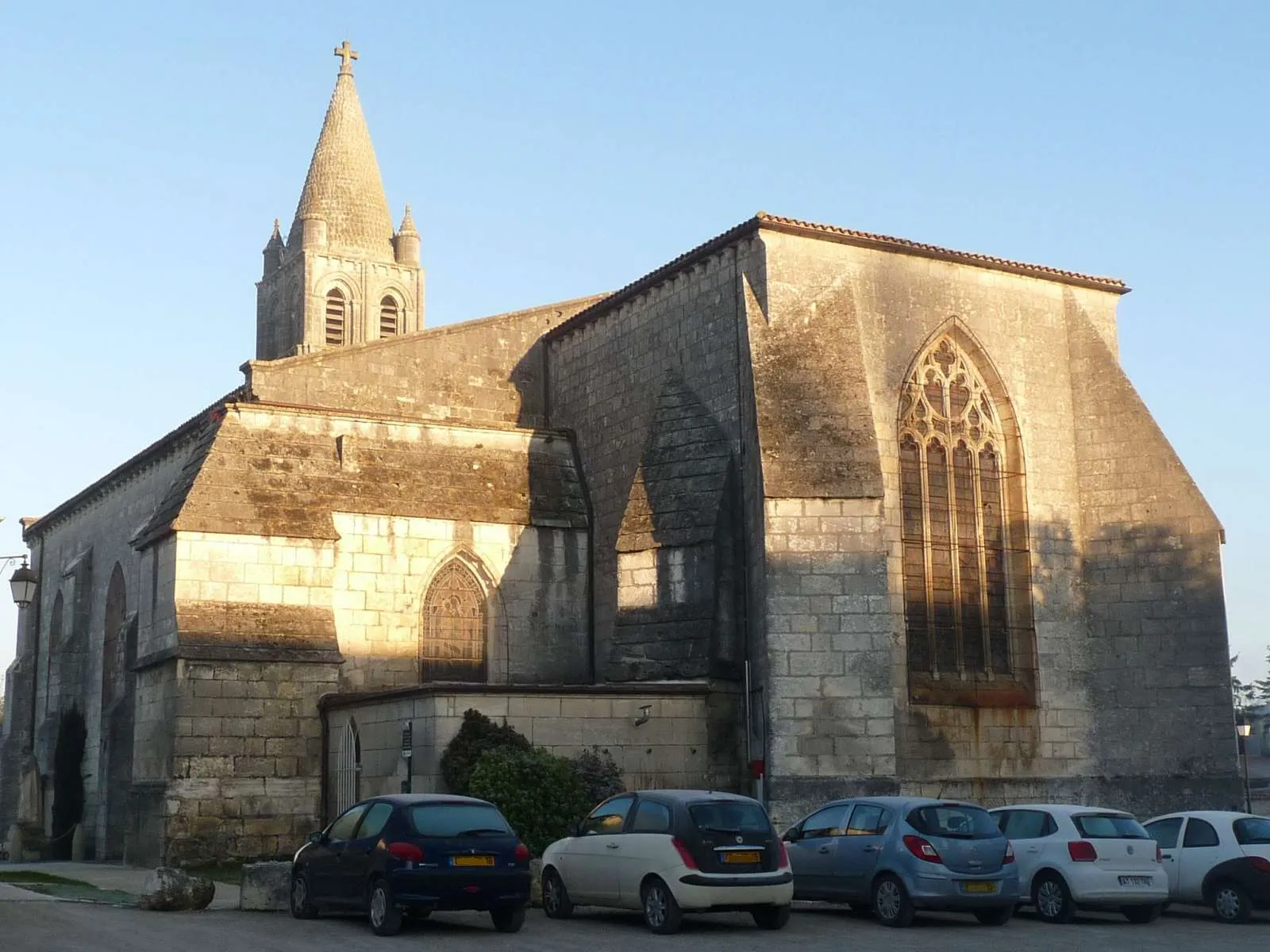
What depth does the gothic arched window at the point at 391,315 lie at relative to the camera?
5278 centimetres

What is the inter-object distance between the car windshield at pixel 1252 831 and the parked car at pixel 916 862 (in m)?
2.80

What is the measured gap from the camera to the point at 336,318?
51.7 m

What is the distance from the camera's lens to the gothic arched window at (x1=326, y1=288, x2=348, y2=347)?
5152 cm

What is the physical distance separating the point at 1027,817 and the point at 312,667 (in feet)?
40.3

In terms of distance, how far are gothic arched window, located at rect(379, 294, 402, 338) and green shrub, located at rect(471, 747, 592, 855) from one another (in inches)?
1379

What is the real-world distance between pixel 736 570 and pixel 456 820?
9.68m

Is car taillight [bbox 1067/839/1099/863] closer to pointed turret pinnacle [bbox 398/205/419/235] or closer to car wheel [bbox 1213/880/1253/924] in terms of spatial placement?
car wheel [bbox 1213/880/1253/924]

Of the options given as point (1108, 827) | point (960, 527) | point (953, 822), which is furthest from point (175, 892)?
point (960, 527)

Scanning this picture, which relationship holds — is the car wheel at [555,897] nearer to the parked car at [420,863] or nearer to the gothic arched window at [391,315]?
the parked car at [420,863]

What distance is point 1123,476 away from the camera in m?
25.0

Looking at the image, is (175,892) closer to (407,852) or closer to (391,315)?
(407,852)

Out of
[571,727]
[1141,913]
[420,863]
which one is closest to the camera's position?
[420,863]

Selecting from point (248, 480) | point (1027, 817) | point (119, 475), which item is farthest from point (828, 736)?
point (119, 475)

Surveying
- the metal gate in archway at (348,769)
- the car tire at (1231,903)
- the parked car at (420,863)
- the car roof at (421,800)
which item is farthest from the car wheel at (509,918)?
the metal gate in archway at (348,769)
